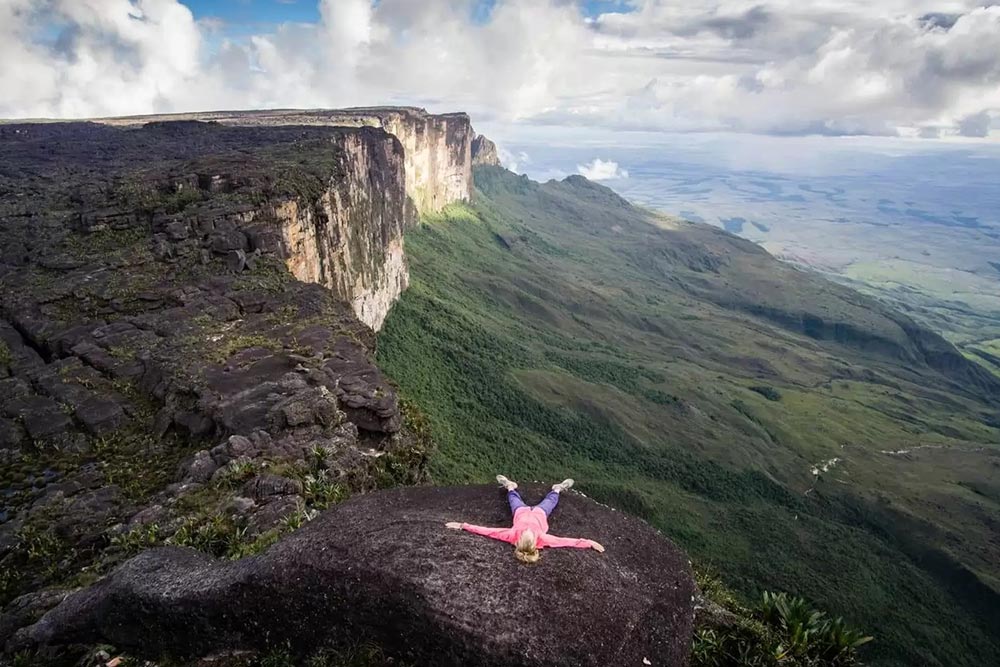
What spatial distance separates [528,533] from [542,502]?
2.71 metres

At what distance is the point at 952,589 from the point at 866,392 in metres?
91.0

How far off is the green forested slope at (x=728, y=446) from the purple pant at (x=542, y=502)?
4411 centimetres

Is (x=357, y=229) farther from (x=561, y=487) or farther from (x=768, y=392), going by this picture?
(x=768, y=392)

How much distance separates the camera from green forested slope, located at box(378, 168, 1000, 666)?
71938mm

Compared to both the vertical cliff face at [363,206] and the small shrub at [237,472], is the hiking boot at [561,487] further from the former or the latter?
the vertical cliff face at [363,206]

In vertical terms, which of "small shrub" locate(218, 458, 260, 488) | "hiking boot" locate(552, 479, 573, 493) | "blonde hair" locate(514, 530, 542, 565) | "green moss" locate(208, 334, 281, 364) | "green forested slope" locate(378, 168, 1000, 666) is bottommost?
"green forested slope" locate(378, 168, 1000, 666)

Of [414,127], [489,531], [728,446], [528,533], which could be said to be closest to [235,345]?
[489,531]

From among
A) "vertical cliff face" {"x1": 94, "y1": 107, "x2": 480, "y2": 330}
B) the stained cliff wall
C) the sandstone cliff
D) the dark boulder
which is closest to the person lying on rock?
the dark boulder

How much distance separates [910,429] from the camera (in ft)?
448

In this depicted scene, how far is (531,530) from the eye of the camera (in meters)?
14.8

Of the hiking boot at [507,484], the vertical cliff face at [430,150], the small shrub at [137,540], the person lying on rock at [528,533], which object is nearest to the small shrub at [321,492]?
the small shrub at [137,540]

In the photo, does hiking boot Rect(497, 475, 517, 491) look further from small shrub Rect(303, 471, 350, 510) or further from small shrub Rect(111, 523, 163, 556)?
small shrub Rect(111, 523, 163, 556)

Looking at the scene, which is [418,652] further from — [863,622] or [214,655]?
[863,622]

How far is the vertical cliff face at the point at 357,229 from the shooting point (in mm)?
53594
